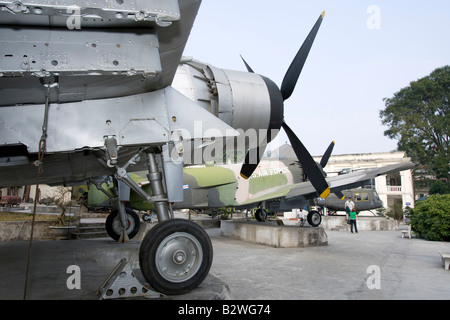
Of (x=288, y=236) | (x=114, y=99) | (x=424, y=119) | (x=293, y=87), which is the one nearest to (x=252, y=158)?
(x=293, y=87)

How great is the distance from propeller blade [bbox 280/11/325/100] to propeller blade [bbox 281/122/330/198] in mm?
866

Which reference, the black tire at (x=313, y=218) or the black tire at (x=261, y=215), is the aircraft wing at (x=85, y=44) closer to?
the black tire at (x=313, y=218)

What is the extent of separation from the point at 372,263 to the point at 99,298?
705 cm

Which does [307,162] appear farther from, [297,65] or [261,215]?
[261,215]

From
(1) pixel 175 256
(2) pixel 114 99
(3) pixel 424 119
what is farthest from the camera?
(3) pixel 424 119

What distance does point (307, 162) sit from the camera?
827cm

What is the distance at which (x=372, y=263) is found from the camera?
27.3ft

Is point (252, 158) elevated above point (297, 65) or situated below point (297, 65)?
below

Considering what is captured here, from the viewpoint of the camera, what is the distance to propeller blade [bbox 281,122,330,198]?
7.36m

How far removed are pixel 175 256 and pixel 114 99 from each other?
234 cm

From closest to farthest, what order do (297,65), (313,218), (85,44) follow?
1. (85,44)
2. (297,65)
3. (313,218)

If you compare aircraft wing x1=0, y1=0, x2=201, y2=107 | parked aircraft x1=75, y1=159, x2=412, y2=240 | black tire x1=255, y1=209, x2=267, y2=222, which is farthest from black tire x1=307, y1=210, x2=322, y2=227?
aircraft wing x1=0, y1=0, x2=201, y2=107

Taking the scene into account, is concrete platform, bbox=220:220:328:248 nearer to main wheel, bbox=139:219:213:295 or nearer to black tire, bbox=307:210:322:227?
black tire, bbox=307:210:322:227

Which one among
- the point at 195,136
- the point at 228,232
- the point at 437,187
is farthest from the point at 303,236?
the point at 437,187
